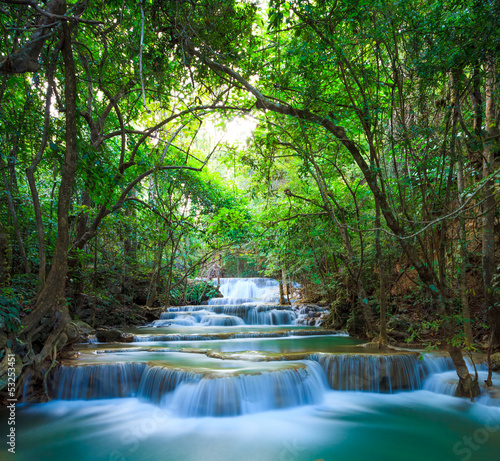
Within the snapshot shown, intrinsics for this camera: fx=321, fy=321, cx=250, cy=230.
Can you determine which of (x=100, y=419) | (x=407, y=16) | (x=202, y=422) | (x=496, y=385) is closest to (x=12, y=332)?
(x=100, y=419)

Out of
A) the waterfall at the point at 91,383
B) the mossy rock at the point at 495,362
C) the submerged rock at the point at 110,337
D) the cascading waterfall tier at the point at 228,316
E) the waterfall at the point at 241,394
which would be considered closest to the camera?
the waterfall at the point at 241,394

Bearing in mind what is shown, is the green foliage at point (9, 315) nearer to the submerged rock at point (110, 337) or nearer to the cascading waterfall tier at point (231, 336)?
the submerged rock at point (110, 337)

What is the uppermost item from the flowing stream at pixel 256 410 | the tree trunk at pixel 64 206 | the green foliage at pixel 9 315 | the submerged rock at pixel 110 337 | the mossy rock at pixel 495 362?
the tree trunk at pixel 64 206

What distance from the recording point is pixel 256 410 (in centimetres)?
487

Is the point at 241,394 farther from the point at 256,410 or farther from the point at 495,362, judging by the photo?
the point at 495,362

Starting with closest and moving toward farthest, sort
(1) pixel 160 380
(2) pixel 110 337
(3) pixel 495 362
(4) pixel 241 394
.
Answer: (4) pixel 241 394, (1) pixel 160 380, (3) pixel 495 362, (2) pixel 110 337

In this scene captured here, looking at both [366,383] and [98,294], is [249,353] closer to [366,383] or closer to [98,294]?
[366,383]

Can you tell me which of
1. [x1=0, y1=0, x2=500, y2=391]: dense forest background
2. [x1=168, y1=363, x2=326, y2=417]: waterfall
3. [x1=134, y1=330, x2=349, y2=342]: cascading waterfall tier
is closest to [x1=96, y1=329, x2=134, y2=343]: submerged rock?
[x1=134, y1=330, x2=349, y2=342]: cascading waterfall tier

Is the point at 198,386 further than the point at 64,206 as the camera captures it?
Yes

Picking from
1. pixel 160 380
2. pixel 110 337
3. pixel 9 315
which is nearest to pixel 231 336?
pixel 110 337

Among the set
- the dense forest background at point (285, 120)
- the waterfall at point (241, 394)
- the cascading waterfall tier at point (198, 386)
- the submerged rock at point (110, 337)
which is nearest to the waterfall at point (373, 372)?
the cascading waterfall tier at point (198, 386)

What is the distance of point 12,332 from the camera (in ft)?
14.1

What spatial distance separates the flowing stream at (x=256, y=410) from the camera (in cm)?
396

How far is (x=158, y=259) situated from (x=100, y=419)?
311 inches
